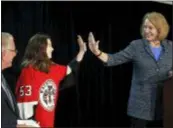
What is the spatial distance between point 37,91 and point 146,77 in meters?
0.94

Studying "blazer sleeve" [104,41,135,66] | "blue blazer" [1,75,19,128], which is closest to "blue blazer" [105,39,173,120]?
"blazer sleeve" [104,41,135,66]

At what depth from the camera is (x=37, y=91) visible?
398cm

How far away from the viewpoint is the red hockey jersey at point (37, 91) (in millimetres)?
3961

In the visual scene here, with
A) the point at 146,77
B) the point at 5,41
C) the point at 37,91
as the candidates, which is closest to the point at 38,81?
the point at 37,91

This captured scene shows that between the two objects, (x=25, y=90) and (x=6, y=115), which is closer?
(x=6, y=115)

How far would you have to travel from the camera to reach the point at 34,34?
450 cm

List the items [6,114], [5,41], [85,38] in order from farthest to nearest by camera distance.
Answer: [85,38], [5,41], [6,114]

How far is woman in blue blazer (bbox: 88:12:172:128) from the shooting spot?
3762mm

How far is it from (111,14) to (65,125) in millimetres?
1247

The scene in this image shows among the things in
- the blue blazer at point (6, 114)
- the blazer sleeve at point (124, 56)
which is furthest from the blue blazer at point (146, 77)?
the blue blazer at point (6, 114)

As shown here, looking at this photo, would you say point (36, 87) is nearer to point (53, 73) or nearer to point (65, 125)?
point (53, 73)

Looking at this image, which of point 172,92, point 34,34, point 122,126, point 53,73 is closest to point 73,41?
point 34,34

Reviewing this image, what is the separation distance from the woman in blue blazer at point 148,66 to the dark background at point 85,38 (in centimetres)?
88

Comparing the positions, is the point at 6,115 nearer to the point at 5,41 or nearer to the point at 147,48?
the point at 5,41
